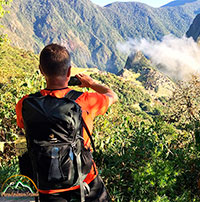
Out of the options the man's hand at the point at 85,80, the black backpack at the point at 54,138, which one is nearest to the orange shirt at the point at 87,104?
the black backpack at the point at 54,138

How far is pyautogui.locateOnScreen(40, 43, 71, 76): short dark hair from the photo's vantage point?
2.10 metres

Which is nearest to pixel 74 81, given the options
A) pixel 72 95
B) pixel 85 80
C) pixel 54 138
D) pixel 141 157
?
pixel 85 80

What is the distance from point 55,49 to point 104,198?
162 centimetres

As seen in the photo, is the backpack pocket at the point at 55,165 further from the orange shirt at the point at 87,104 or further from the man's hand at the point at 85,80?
the man's hand at the point at 85,80

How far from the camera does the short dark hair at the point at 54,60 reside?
2.10 metres

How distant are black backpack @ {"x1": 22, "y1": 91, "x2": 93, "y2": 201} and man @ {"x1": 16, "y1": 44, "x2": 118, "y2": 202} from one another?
145 mm

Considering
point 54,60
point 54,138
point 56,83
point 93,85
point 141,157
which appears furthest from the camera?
point 141,157

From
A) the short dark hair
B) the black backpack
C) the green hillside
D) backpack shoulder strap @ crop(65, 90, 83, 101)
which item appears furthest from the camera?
the green hillside

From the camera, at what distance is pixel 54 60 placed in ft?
6.88

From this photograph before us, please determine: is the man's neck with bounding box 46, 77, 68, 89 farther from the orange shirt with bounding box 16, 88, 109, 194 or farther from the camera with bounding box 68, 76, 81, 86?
the camera with bounding box 68, 76, 81, 86

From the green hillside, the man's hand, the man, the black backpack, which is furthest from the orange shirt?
the green hillside

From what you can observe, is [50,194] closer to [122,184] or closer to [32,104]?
[32,104]

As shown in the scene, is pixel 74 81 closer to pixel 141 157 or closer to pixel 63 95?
pixel 63 95

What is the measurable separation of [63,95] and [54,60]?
0.34 m
